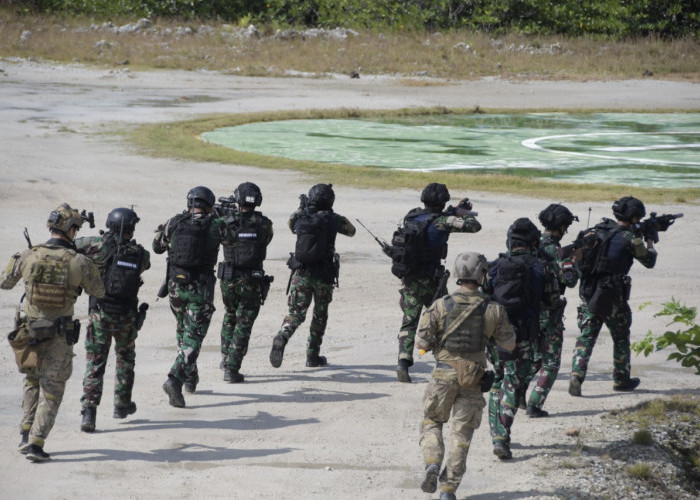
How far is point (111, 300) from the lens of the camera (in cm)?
871

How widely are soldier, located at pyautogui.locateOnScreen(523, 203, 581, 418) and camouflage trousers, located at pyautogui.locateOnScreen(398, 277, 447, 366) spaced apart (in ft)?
4.86

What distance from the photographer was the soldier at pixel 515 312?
8.23m

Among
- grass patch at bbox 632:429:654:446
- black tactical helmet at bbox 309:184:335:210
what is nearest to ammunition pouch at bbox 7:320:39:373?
black tactical helmet at bbox 309:184:335:210

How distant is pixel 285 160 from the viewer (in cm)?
2483

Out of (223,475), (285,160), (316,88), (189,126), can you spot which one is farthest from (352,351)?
(316,88)

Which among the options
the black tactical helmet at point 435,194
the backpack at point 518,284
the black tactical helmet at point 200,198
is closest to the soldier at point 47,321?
the black tactical helmet at point 200,198

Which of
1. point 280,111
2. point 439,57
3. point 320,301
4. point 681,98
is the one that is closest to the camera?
point 320,301

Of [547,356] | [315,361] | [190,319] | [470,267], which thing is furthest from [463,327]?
[315,361]

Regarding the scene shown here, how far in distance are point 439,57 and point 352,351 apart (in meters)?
39.5

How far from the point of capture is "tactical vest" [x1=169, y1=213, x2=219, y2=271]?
371 inches

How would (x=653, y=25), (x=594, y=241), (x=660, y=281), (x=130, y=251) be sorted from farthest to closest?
(x=653, y=25) < (x=660, y=281) < (x=594, y=241) < (x=130, y=251)

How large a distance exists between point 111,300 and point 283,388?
2241mm

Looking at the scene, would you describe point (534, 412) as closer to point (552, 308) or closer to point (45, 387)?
point (552, 308)

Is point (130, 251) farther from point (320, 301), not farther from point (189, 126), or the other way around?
point (189, 126)
